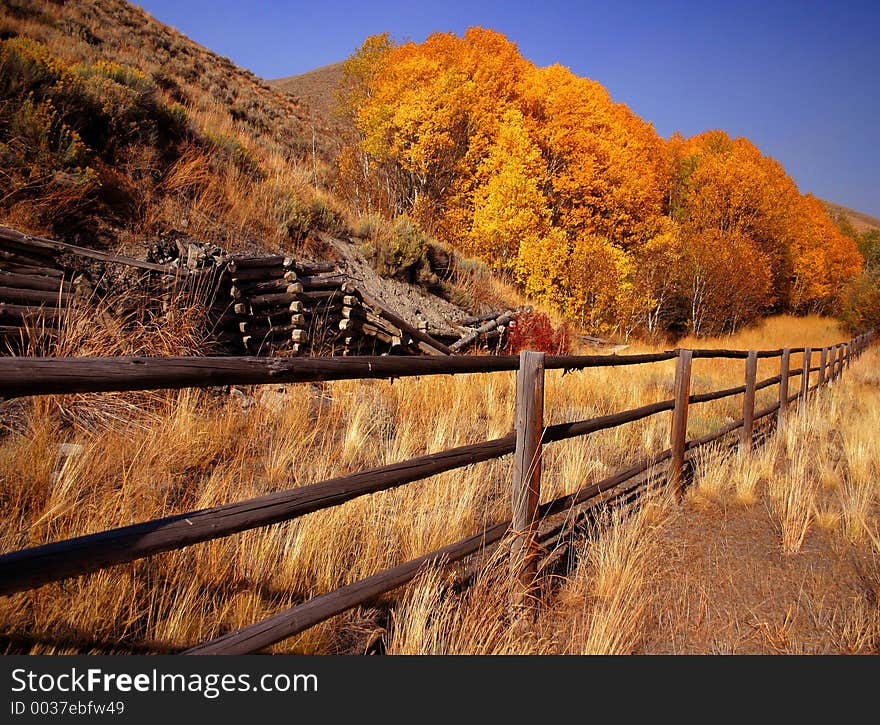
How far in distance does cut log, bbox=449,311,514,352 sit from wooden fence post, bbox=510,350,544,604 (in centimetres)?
761

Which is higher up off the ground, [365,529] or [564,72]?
[564,72]

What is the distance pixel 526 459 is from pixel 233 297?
567cm

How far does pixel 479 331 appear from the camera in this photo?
1191cm

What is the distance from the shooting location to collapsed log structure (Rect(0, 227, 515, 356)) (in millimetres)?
5492

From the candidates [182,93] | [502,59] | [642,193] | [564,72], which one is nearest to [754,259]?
[642,193]

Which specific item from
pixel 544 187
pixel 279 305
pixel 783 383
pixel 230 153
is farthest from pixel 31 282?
pixel 544 187

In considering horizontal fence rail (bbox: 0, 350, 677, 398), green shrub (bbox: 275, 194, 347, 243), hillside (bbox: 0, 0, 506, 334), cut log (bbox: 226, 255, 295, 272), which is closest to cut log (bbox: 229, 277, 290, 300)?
cut log (bbox: 226, 255, 295, 272)

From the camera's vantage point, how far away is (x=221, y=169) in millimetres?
12055

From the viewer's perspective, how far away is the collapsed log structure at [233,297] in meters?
5.49

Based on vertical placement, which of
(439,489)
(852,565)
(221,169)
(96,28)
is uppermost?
(96,28)

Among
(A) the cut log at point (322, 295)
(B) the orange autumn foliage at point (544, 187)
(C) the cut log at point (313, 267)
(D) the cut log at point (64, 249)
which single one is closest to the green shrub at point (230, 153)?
(C) the cut log at point (313, 267)

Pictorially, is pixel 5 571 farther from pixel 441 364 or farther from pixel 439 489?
pixel 439 489

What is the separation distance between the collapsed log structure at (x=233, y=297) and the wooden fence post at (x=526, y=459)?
431 cm

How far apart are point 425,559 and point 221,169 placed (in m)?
11.6
